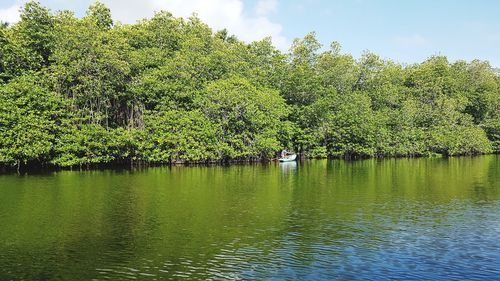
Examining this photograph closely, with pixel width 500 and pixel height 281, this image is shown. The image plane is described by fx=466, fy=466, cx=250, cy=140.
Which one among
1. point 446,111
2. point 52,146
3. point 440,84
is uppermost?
point 440,84

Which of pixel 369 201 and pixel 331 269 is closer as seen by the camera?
pixel 331 269

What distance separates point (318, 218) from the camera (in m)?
24.1

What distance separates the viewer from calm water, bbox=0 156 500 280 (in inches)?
610

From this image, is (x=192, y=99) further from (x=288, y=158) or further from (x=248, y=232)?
(x=248, y=232)

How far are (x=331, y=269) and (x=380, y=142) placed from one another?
2749 inches

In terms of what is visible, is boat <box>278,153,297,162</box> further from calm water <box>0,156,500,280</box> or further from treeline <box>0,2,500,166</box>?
calm water <box>0,156,500,280</box>

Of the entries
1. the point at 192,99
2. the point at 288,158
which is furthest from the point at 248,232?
the point at 288,158

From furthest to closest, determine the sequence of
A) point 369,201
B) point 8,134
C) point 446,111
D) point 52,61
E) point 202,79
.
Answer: point 446,111 → point 202,79 → point 52,61 → point 8,134 → point 369,201

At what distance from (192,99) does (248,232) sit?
144ft

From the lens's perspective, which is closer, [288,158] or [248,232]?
[248,232]

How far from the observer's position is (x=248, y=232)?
2097cm

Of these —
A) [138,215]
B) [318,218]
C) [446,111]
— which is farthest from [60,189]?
[446,111]

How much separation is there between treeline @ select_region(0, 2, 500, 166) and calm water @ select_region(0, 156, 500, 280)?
17.1m

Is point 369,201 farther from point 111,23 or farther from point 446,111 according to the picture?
point 446,111
